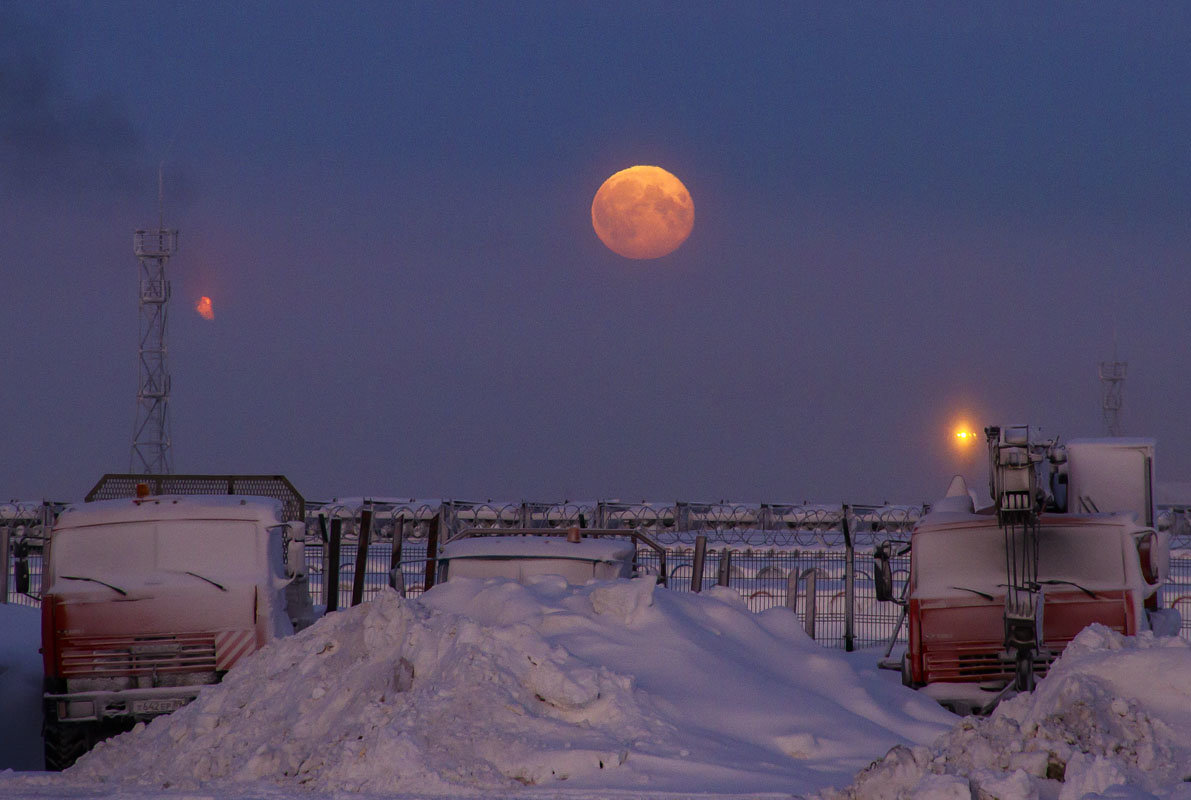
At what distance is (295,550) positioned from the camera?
549 inches

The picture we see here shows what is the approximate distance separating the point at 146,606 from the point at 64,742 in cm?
146

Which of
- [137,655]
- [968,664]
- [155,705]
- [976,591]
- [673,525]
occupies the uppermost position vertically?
[976,591]

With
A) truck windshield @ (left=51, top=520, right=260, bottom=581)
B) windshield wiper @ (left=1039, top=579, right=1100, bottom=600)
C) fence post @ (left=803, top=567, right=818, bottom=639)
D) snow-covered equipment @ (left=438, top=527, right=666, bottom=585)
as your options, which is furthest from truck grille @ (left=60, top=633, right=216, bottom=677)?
fence post @ (left=803, top=567, right=818, bottom=639)

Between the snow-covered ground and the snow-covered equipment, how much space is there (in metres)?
2.27

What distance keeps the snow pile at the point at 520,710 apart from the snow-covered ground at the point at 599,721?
0.02 m

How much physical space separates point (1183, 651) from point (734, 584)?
49.3ft

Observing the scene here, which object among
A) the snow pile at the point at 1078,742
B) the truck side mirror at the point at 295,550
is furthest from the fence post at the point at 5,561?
the snow pile at the point at 1078,742

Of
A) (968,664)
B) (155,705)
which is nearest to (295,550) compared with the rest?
(155,705)

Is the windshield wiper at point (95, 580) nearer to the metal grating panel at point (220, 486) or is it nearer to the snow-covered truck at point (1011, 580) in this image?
the metal grating panel at point (220, 486)

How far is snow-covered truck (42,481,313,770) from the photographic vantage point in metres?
12.7

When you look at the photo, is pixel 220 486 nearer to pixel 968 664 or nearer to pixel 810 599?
pixel 810 599

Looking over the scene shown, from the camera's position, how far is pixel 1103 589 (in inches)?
519

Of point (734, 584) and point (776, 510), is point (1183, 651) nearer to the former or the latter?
point (734, 584)

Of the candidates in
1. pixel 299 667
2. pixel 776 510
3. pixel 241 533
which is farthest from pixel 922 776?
pixel 776 510
